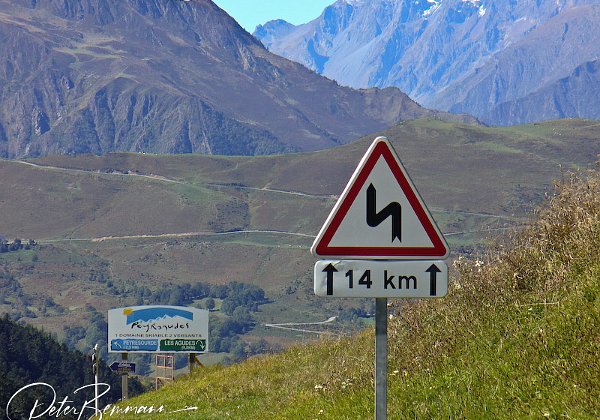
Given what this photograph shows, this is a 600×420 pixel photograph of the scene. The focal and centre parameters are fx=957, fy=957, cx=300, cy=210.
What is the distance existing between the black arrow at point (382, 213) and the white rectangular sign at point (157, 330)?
70.1ft

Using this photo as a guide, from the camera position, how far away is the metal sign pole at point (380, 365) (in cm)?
621

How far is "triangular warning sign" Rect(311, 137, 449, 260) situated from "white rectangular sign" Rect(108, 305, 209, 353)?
70.0ft

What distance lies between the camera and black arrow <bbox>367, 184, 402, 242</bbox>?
648cm

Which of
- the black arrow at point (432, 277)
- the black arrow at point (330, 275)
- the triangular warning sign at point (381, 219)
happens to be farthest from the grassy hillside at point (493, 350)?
the black arrow at point (330, 275)

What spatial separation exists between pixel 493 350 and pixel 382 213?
2715mm

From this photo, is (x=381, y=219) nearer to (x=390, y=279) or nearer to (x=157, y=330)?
(x=390, y=279)

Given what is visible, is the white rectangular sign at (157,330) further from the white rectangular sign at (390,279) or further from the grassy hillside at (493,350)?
the white rectangular sign at (390,279)

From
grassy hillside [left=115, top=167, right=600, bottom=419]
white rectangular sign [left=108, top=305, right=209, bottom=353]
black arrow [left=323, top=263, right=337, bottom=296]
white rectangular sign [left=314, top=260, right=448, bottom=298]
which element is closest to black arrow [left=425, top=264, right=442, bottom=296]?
white rectangular sign [left=314, top=260, right=448, bottom=298]

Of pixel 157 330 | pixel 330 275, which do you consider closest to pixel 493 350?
pixel 330 275

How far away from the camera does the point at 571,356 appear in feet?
24.1

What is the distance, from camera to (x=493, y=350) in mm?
8617

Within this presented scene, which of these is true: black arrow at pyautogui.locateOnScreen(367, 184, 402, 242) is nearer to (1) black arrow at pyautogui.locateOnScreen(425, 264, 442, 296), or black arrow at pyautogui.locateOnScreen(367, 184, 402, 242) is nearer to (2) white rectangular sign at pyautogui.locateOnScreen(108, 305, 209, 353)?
(1) black arrow at pyautogui.locateOnScreen(425, 264, 442, 296)

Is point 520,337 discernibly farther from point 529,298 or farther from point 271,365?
point 271,365

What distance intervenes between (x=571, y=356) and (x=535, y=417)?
91cm
